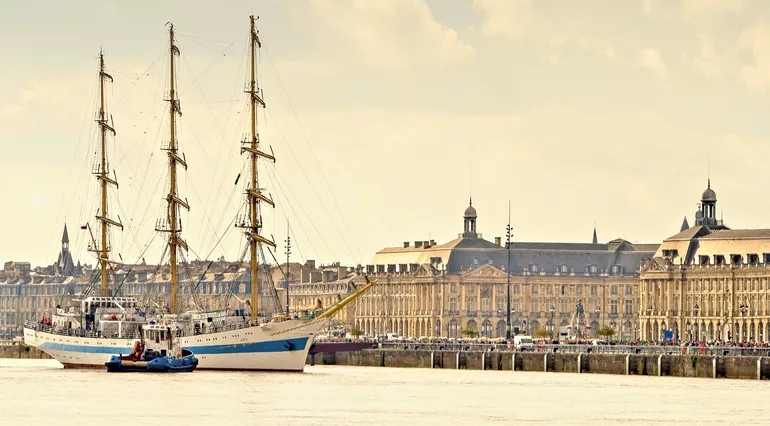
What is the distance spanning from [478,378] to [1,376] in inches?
1099

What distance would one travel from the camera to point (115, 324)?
153 metres

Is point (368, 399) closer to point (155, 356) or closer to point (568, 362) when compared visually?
point (155, 356)

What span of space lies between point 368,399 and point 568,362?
41.8 metres

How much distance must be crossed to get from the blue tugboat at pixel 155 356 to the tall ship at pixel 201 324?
5.64 feet

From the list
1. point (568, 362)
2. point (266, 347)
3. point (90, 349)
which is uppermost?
point (266, 347)

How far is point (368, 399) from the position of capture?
11456 cm

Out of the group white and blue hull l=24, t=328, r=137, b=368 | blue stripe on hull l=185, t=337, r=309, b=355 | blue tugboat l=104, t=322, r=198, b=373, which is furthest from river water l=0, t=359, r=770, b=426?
white and blue hull l=24, t=328, r=137, b=368

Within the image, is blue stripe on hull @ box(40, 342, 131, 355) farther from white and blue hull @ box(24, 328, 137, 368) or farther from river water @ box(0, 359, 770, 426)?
river water @ box(0, 359, 770, 426)

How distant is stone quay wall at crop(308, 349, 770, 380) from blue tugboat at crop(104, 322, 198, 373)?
2272cm

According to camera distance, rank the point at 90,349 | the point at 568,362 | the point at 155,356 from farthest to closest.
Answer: the point at 568,362 → the point at 90,349 → the point at 155,356

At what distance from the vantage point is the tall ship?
14400 cm

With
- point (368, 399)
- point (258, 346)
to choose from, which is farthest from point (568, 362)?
point (368, 399)

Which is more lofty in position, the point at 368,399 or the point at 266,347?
the point at 266,347

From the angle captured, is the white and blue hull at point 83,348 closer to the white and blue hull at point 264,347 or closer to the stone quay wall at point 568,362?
the white and blue hull at point 264,347
